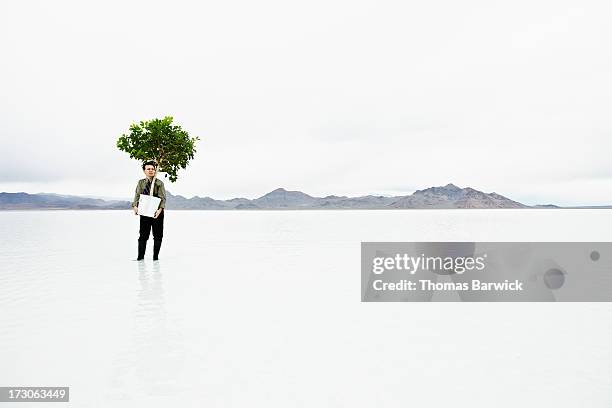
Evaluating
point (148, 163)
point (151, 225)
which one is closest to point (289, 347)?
point (148, 163)

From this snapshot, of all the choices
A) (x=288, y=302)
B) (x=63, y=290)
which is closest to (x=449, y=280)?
(x=288, y=302)

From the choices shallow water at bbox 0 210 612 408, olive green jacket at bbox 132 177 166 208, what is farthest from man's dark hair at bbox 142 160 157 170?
shallow water at bbox 0 210 612 408

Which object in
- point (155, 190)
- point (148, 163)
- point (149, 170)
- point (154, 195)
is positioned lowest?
point (154, 195)

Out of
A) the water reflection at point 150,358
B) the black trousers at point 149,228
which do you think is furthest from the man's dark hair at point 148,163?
the water reflection at point 150,358

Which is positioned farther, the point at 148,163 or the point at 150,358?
the point at 148,163

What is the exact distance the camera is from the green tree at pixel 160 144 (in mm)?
43000

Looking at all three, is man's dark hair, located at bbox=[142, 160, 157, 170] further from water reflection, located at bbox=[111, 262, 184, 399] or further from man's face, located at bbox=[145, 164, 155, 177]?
water reflection, located at bbox=[111, 262, 184, 399]

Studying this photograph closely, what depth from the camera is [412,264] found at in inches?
508

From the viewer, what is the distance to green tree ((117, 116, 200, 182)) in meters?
43.0

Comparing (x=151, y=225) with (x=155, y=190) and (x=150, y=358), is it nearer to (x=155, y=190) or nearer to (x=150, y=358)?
(x=155, y=190)

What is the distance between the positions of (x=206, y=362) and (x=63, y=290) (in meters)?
6.17

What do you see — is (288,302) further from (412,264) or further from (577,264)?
(577,264)

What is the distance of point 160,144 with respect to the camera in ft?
143

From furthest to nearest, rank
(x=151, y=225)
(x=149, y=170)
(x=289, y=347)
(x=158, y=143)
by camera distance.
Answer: (x=158, y=143) < (x=151, y=225) < (x=149, y=170) < (x=289, y=347)
